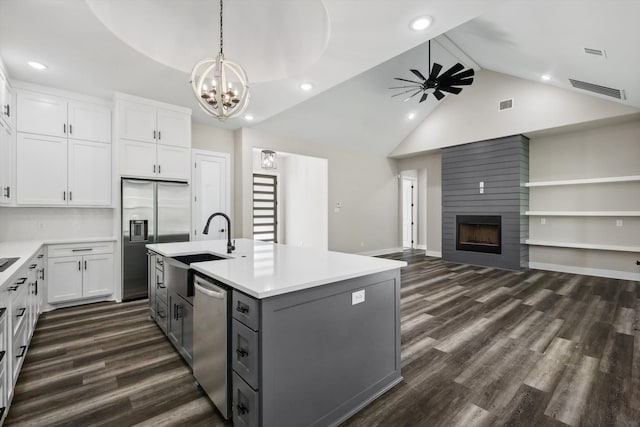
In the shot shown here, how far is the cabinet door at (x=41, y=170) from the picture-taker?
3658 millimetres

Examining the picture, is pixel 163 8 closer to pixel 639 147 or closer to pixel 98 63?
pixel 98 63

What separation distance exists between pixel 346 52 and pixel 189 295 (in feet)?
8.92

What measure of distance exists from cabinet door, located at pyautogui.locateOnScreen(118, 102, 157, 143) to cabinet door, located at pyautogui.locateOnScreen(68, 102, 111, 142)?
352 mm

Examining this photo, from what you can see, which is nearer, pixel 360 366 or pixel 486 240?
pixel 360 366

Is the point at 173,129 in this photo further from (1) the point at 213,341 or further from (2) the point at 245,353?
(2) the point at 245,353

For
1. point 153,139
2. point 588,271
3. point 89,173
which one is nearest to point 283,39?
point 153,139

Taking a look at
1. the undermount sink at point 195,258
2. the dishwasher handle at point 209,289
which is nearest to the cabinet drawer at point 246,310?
the dishwasher handle at point 209,289

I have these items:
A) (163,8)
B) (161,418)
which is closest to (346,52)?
(163,8)

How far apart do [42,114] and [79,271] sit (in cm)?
211

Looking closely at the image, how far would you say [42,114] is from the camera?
3783 mm

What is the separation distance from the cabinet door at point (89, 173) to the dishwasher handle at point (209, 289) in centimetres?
321

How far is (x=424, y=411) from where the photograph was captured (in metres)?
1.88

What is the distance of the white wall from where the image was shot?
5.68 metres

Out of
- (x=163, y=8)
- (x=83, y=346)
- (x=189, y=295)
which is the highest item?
(x=163, y=8)
